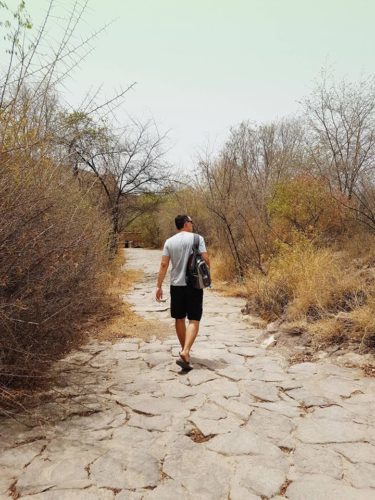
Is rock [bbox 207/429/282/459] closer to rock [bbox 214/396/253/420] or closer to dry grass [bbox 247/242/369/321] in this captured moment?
rock [bbox 214/396/253/420]

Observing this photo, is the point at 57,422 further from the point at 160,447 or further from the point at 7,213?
the point at 7,213

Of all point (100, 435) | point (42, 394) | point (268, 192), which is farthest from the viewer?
point (268, 192)

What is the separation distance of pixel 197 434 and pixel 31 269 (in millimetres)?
2049

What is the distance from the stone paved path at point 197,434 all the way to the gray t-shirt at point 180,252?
1.16m

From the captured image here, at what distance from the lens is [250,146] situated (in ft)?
67.4

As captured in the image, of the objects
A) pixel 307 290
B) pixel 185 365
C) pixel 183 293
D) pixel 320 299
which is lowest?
pixel 185 365

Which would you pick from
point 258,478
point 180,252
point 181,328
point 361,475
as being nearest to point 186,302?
point 181,328

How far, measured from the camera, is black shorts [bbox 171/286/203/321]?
4.95m

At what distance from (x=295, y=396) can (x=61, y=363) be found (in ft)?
9.47

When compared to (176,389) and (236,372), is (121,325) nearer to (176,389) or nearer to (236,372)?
(236,372)

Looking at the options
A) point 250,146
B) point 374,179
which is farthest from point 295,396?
point 250,146

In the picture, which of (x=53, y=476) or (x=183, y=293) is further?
(x=183, y=293)

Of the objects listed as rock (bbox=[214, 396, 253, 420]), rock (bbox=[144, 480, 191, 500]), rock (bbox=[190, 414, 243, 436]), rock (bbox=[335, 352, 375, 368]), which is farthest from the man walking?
rock (bbox=[144, 480, 191, 500])

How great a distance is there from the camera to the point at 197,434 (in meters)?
3.30
